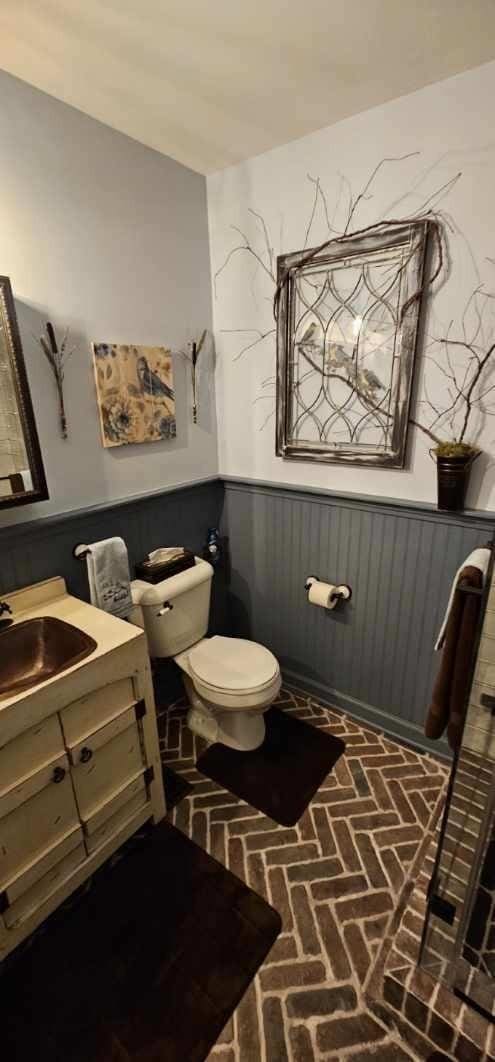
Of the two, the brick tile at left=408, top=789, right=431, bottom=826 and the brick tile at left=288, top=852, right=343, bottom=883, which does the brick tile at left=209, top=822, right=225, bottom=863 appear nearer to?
the brick tile at left=288, top=852, right=343, bottom=883

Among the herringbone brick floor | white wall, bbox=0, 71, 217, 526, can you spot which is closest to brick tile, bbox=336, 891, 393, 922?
the herringbone brick floor

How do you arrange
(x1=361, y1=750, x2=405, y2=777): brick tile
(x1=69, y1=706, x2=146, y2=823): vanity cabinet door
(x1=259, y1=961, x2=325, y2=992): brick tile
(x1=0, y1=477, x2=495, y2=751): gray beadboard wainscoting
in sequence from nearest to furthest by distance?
(x1=259, y1=961, x2=325, y2=992): brick tile < (x1=69, y1=706, x2=146, y2=823): vanity cabinet door < (x1=0, y1=477, x2=495, y2=751): gray beadboard wainscoting < (x1=361, y1=750, x2=405, y2=777): brick tile

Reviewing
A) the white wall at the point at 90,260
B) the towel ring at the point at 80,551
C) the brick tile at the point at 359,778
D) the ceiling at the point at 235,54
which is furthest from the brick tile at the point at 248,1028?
the ceiling at the point at 235,54

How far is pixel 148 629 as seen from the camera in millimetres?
1931

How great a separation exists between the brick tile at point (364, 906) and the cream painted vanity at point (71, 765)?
745mm

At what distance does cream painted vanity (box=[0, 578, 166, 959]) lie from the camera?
3.99ft

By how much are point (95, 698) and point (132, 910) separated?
75 cm

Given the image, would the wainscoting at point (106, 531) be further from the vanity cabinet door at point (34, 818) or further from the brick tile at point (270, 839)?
the brick tile at point (270, 839)

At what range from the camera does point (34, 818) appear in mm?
1276

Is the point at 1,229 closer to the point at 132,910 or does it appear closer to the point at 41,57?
the point at 41,57

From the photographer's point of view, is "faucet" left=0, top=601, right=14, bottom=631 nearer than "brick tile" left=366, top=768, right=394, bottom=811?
Yes

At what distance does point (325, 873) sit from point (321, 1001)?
35 cm

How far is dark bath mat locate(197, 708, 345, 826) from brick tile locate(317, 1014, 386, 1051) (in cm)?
57

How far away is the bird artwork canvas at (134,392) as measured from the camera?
5.74 ft
